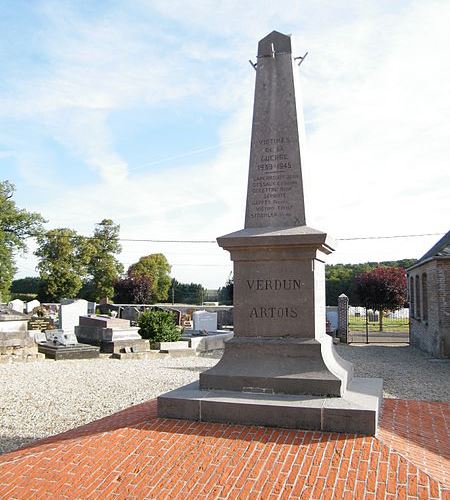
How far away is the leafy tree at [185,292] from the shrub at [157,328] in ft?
140

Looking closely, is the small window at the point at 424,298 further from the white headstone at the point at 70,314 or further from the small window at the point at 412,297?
the white headstone at the point at 70,314

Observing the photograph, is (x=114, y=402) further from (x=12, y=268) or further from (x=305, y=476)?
(x=12, y=268)

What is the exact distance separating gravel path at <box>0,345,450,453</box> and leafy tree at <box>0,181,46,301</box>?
28344mm

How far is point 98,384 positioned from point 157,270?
46.4m

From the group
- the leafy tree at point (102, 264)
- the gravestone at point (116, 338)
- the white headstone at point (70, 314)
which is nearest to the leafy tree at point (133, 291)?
the leafy tree at point (102, 264)

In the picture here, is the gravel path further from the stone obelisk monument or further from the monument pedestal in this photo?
the stone obelisk monument

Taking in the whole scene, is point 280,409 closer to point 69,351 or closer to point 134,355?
point 134,355

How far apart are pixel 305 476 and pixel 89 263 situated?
4453cm

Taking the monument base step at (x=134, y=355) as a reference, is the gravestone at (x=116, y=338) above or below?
above

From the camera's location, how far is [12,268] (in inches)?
1628

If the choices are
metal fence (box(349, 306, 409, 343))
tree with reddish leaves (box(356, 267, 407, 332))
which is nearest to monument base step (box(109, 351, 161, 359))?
metal fence (box(349, 306, 409, 343))

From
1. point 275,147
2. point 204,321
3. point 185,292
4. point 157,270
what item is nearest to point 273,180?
point 275,147

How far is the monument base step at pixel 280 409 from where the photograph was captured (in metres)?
4.62

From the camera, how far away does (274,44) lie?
6.39 meters
